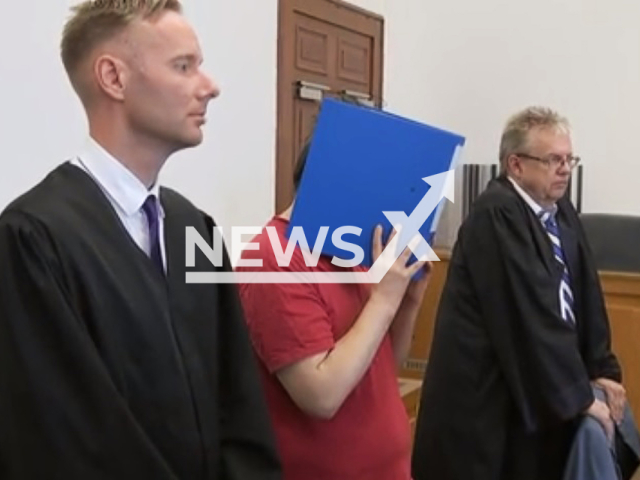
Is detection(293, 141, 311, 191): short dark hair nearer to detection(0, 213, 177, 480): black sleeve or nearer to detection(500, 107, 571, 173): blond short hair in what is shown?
detection(0, 213, 177, 480): black sleeve

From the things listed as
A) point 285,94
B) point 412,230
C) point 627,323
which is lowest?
point 627,323

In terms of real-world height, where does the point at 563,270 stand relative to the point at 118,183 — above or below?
below

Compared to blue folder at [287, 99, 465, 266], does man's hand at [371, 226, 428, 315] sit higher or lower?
lower

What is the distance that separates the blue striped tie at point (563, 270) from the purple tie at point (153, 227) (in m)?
1.47

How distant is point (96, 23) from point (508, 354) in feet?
5.06

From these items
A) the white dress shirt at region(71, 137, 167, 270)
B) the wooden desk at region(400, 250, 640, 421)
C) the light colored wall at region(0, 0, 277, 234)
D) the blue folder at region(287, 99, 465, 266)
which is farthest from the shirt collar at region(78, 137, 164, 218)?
the wooden desk at region(400, 250, 640, 421)

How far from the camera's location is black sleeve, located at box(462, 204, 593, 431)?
237 centimetres

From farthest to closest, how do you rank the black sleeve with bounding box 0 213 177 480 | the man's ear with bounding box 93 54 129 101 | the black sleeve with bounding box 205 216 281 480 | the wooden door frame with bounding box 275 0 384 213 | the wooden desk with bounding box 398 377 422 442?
the wooden desk with bounding box 398 377 422 442 → the wooden door frame with bounding box 275 0 384 213 → the black sleeve with bounding box 205 216 281 480 → the man's ear with bounding box 93 54 129 101 → the black sleeve with bounding box 0 213 177 480

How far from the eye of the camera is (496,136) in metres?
4.97

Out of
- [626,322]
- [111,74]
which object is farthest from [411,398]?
[111,74]

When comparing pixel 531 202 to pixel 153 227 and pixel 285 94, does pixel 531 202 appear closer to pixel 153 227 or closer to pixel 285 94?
pixel 153 227

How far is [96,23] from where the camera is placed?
1219mm

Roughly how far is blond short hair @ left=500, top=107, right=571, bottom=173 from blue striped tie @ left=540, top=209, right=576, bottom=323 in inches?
7.7

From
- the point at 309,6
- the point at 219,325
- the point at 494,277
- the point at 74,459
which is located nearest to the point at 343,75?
the point at 309,6
